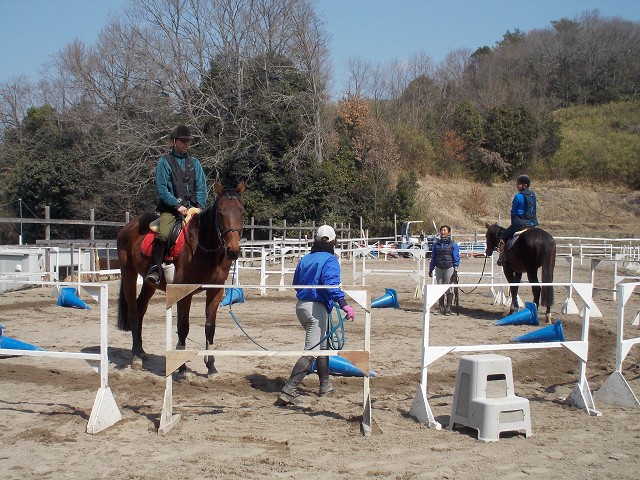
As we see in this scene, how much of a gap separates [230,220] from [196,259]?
1093 mm

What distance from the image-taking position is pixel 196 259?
7.48 m

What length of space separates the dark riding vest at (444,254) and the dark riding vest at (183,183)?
688cm

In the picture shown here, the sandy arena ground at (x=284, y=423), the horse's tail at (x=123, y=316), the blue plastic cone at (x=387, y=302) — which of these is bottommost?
the sandy arena ground at (x=284, y=423)

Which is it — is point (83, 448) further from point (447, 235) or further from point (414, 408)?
point (447, 235)

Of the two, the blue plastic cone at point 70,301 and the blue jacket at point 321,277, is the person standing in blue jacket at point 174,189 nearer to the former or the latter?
the blue jacket at point 321,277

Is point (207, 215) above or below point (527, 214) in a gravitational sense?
below

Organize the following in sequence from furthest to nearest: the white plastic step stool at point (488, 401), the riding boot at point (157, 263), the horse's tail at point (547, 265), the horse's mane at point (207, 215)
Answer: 1. the horse's tail at point (547, 265)
2. the riding boot at point (157, 263)
3. the horse's mane at point (207, 215)
4. the white plastic step stool at point (488, 401)

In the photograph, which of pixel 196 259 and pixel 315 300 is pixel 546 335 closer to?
pixel 315 300

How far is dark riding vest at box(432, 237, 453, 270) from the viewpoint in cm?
1350

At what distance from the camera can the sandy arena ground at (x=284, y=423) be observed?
4.69m

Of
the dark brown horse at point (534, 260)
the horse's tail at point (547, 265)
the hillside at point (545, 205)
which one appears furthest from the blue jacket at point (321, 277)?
the hillside at point (545, 205)

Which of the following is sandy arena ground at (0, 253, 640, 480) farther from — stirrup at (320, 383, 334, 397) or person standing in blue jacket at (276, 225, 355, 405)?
person standing in blue jacket at (276, 225, 355, 405)

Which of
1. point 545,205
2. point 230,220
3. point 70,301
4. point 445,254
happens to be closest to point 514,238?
point 445,254

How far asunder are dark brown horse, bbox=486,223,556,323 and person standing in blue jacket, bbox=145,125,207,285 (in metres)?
6.92
